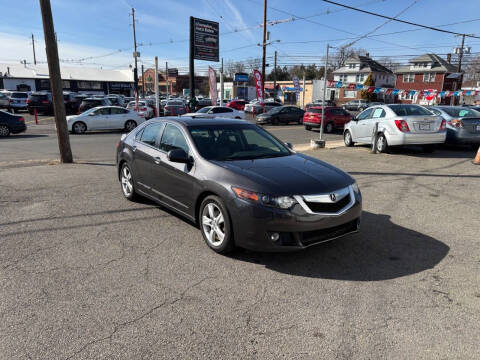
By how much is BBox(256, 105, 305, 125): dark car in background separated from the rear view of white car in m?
16.0

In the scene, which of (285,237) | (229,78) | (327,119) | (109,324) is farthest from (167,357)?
(229,78)

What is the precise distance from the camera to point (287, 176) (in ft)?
13.6

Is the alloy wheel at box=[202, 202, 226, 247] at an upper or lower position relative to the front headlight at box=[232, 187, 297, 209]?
lower

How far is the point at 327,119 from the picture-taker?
76.0 ft

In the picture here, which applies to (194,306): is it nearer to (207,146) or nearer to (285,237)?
(285,237)

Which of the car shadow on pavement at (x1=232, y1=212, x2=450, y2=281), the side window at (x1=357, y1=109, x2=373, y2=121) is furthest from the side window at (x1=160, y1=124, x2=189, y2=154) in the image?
the side window at (x1=357, y1=109, x2=373, y2=121)

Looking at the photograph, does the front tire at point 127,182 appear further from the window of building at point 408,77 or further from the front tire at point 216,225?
the window of building at point 408,77

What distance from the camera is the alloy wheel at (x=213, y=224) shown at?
13.8 feet

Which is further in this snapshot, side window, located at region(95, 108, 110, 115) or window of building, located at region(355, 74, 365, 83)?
window of building, located at region(355, 74, 365, 83)

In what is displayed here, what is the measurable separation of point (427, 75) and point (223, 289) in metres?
77.1

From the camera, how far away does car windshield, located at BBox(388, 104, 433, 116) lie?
37.1 ft

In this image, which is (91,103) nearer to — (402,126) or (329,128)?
(329,128)

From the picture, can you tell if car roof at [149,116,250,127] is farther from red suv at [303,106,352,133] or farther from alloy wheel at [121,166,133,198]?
red suv at [303,106,352,133]

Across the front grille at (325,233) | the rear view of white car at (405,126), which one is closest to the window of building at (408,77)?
the rear view of white car at (405,126)
